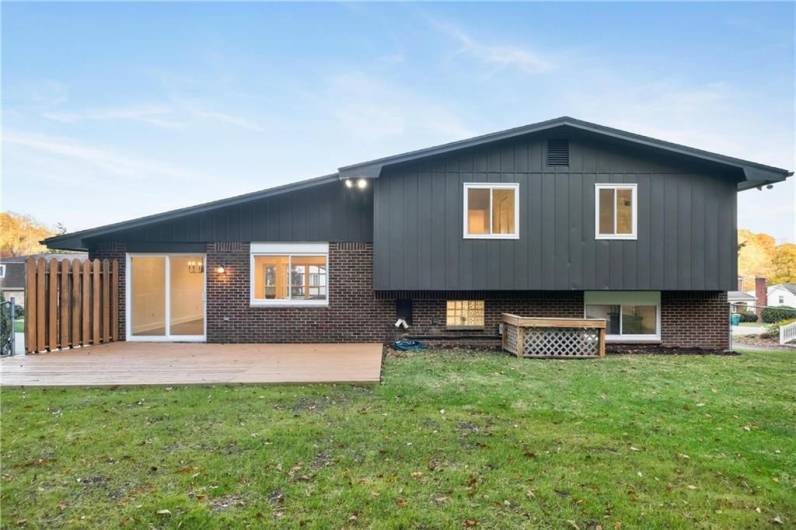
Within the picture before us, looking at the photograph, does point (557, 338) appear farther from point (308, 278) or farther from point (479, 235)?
point (308, 278)

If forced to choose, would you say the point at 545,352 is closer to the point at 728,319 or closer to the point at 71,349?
the point at 728,319

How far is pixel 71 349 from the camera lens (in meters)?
8.56

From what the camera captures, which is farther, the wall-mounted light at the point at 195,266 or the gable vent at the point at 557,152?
the wall-mounted light at the point at 195,266

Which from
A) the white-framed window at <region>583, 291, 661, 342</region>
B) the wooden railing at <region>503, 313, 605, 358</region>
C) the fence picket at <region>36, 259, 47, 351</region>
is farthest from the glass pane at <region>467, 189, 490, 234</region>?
the fence picket at <region>36, 259, 47, 351</region>

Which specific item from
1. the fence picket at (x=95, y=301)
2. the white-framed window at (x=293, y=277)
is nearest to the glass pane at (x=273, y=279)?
the white-framed window at (x=293, y=277)

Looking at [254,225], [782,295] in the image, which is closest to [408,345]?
[254,225]

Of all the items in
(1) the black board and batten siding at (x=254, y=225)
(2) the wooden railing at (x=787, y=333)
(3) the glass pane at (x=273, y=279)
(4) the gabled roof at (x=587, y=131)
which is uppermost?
(4) the gabled roof at (x=587, y=131)

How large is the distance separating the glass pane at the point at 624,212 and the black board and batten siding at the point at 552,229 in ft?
0.75

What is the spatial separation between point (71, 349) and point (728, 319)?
14.5 metres

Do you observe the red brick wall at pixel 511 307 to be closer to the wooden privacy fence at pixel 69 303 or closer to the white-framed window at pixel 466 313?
the white-framed window at pixel 466 313

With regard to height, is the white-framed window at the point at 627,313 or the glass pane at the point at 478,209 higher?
the glass pane at the point at 478,209

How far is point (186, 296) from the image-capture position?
1255 cm

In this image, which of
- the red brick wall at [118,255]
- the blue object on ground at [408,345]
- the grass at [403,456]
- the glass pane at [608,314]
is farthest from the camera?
the glass pane at [608,314]

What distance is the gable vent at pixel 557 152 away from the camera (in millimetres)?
9242
